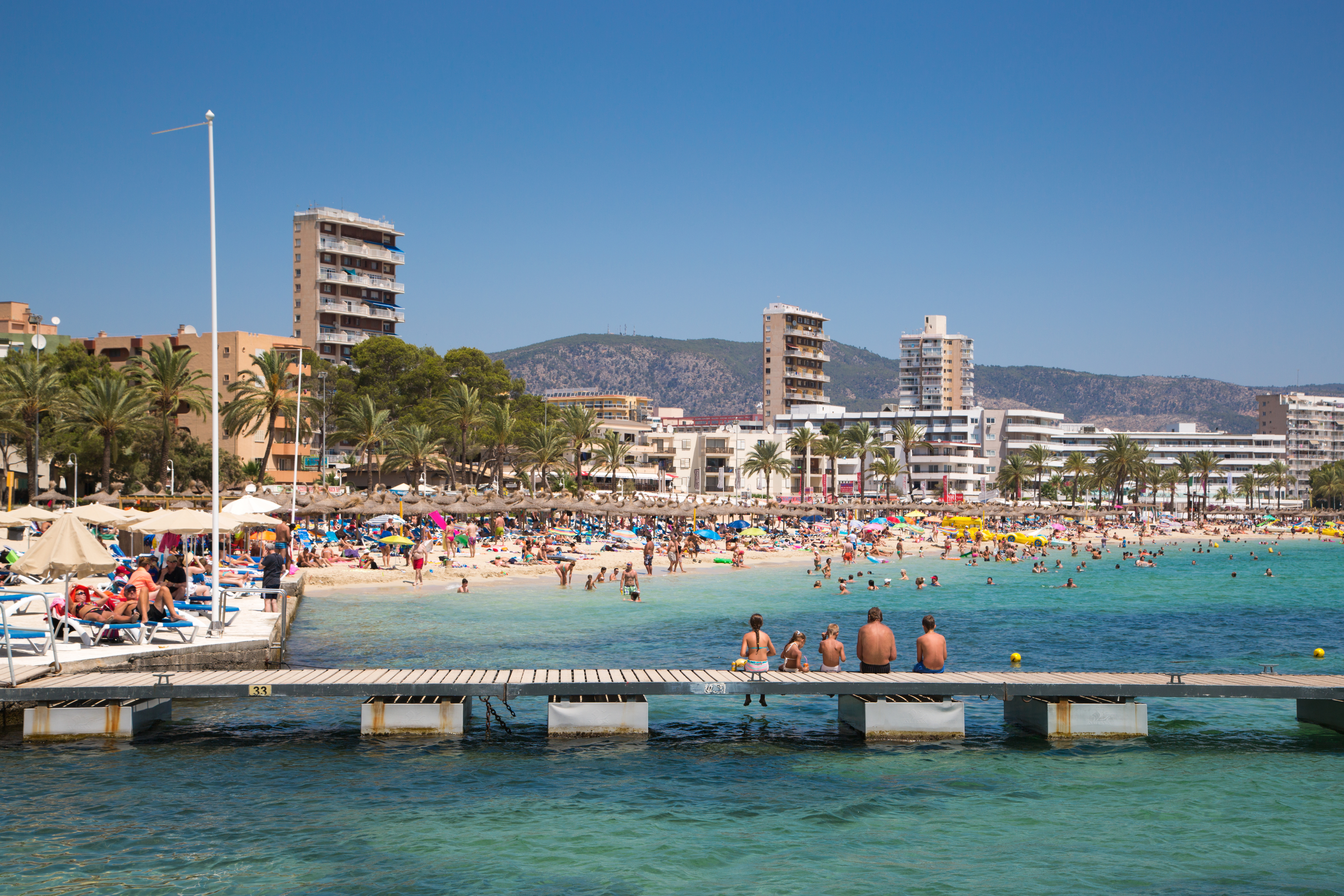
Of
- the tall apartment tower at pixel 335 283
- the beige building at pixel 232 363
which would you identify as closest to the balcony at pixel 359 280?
the tall apartment tower at pixel 335 283

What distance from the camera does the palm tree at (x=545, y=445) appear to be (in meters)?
83.1

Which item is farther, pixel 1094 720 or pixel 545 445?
pixel 545 445

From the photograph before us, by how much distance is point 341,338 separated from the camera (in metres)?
110

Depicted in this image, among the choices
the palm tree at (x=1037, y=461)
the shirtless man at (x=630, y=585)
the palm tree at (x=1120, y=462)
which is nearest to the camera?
the shirtless man at (x=630, y=585)

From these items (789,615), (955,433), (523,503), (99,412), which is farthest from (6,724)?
(955,433)

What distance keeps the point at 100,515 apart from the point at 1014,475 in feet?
382

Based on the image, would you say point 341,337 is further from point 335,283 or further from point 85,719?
point 85,719

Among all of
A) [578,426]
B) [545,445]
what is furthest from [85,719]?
[578,426]

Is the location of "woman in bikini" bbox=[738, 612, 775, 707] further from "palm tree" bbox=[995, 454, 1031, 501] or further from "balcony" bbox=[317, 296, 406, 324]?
"palm tree" bbox=[995, 454, 1031, 501]

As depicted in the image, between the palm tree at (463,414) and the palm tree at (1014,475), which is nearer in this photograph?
the palm tree at (463,414)

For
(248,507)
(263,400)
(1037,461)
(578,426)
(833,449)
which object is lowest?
(248,507)

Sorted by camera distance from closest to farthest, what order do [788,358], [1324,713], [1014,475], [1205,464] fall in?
[1324,713], [1014,475], [1205,464], [788,358]

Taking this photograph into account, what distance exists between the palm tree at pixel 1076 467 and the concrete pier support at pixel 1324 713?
11516 cm

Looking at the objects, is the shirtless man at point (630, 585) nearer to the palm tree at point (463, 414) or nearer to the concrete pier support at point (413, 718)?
the concrete pier support at point (413, 718)
